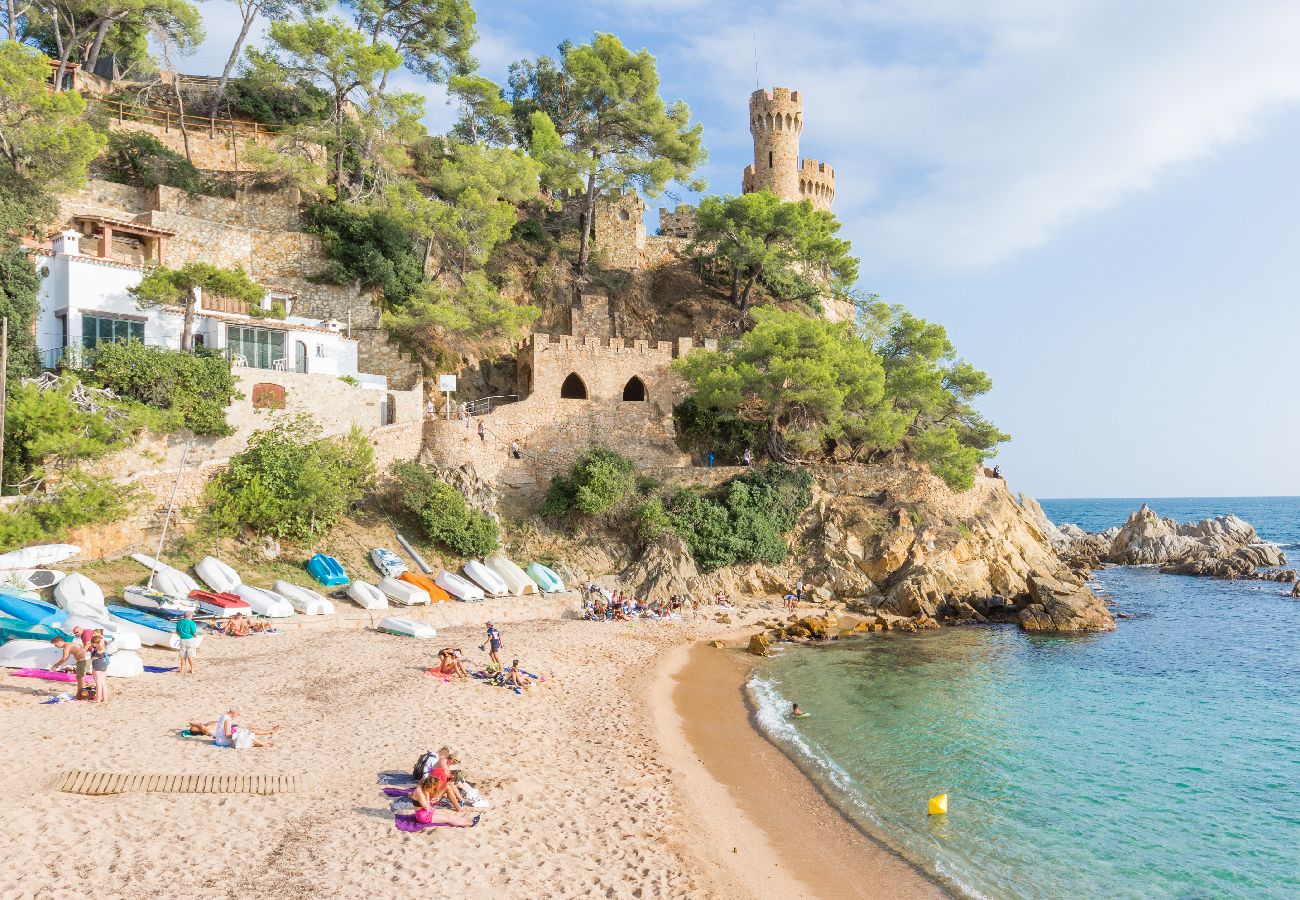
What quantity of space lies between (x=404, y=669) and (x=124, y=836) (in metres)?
7.45

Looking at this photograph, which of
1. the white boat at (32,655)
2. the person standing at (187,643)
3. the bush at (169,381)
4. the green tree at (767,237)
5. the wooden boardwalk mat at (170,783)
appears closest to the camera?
the wooden boardwalk mat at (170,783)

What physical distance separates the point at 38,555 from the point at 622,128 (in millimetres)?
30519

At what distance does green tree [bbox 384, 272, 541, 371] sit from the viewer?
27797 millimetres

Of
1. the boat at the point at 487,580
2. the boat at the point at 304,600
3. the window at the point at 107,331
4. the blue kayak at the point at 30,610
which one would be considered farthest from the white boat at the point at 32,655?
the window at the point at 107,331

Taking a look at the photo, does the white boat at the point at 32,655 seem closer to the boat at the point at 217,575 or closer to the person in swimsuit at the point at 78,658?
the person in swimsuit at the point at 78,658

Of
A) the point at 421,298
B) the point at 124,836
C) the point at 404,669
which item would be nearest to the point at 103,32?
the point at 421,298

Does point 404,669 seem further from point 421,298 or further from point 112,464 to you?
point 421,298

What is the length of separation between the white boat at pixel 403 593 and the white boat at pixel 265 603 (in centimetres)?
258

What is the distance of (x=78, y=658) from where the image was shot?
37.3ft

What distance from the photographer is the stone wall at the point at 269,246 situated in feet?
90.7

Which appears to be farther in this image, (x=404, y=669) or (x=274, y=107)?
(x=274, y=107)

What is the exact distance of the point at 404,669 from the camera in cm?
1483

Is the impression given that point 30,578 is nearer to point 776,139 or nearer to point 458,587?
point 458,587

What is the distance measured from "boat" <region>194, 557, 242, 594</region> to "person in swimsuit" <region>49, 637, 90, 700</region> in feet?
17.8
